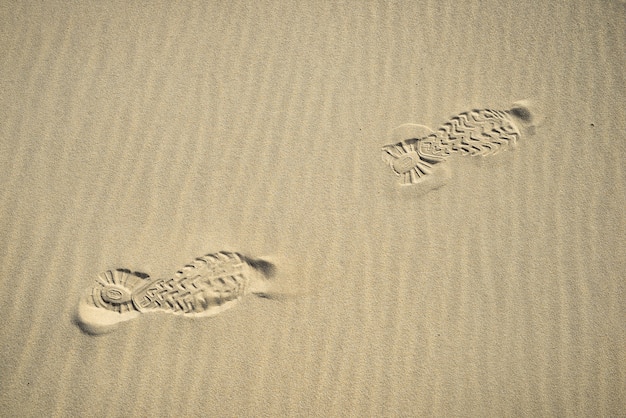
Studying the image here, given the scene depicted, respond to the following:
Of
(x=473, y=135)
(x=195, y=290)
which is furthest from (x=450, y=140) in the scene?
(x=195, y=290)

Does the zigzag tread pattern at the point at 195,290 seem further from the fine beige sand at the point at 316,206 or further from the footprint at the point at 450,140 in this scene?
the footprint at the point at 450,140

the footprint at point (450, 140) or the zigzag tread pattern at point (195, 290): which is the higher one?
the footprint at point (450, 140)

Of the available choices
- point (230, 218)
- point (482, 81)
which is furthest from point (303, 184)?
point (482, 81)

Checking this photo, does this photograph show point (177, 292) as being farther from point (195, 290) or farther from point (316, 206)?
point (316, 206)

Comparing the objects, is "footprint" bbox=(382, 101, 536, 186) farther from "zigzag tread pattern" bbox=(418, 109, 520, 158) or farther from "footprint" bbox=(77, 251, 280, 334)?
"footprint" bbox=(77, 251, 280, 334)

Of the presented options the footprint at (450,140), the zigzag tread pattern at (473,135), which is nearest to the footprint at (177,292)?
the footprint at (450,140)

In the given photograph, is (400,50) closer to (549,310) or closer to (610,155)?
(610,155)

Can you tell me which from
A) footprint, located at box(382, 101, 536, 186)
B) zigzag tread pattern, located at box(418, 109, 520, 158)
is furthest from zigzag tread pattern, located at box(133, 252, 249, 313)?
zigzag tread pattern, located at box(418, 109, 520, 158)
